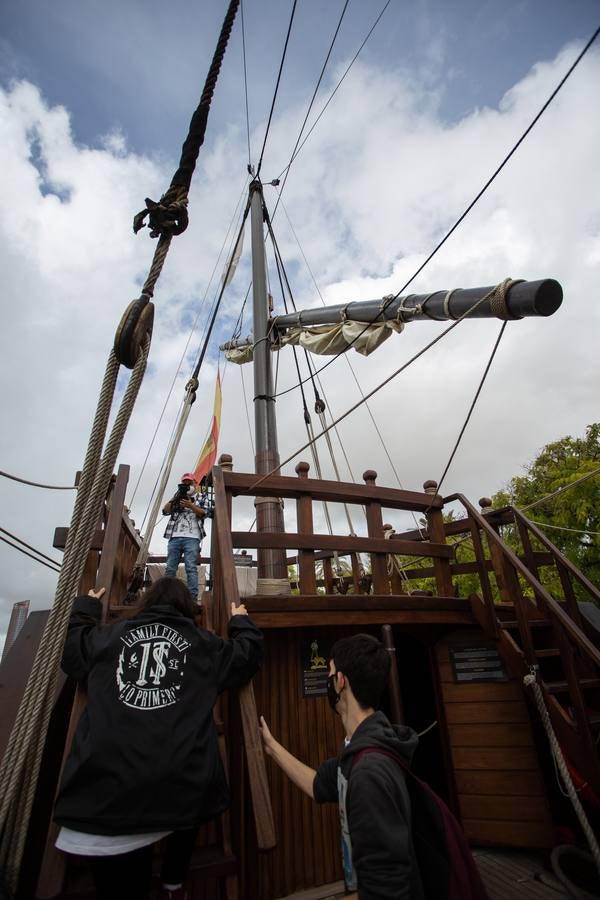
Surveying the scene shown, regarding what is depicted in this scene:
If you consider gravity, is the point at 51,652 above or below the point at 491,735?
above

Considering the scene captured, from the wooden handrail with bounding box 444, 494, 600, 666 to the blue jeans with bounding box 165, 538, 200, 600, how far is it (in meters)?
3.04

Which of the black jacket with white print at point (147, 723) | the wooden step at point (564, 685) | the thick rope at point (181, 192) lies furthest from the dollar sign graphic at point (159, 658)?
the wooden step at point (564, 685)

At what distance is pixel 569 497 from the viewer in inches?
509

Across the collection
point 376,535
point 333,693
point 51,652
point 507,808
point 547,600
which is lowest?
point 507,808

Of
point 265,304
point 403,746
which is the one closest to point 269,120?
point 265,304

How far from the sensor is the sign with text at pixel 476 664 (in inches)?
181

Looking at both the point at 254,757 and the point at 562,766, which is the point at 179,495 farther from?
the point at 562,766

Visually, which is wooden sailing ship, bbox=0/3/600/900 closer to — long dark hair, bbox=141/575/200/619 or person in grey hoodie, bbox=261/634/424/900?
long dark hair, bbox=141/575/200/619

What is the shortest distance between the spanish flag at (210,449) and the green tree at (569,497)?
6.33 m

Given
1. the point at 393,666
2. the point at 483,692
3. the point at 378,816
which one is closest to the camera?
the point at 378,816

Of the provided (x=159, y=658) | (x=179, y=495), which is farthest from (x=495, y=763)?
(x=179, y=495)

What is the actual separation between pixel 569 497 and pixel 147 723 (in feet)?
45.0

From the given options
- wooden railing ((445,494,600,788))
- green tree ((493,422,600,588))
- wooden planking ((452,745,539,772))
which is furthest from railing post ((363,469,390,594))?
green tree ((493,422,600,588))

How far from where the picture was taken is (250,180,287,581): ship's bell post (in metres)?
5.35
